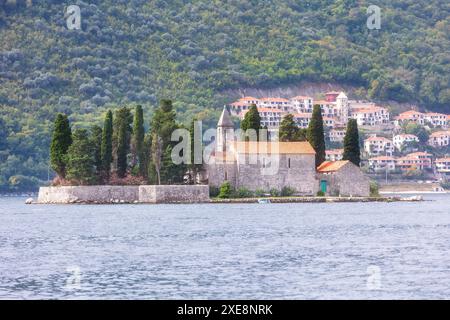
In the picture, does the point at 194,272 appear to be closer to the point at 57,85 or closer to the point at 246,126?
the point at 246,126

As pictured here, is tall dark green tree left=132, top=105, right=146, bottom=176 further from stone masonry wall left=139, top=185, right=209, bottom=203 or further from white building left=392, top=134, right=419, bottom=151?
white building left=392, top=134, right=419, bottom=151

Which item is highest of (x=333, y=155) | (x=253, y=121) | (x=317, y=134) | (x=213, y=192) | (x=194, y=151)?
(x=253, y=121)

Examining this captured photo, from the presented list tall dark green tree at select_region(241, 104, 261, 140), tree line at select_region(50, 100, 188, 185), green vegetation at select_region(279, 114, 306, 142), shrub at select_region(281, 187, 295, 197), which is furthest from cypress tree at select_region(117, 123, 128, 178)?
green vegetation at select_region(279, 114, 306, 142)

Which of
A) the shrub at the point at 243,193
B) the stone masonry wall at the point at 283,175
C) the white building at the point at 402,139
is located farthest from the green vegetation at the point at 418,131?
the shrub at the point at 243,193

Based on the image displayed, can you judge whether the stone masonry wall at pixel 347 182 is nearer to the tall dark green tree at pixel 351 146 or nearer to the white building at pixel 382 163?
the tall dark green tree at pixel 351 146

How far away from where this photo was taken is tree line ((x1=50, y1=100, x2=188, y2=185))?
84.3 meters

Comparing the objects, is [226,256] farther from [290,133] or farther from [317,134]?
[290,133]

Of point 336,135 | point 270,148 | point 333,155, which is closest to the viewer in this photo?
point 270,148

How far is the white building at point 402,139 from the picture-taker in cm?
19000

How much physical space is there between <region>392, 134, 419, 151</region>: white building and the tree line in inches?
4183

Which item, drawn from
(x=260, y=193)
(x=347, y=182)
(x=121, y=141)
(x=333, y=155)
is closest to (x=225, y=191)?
(x=260, y=193)

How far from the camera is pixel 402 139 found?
192125mm

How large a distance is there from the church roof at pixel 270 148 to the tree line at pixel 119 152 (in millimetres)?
4650

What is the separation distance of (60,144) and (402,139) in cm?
11189
